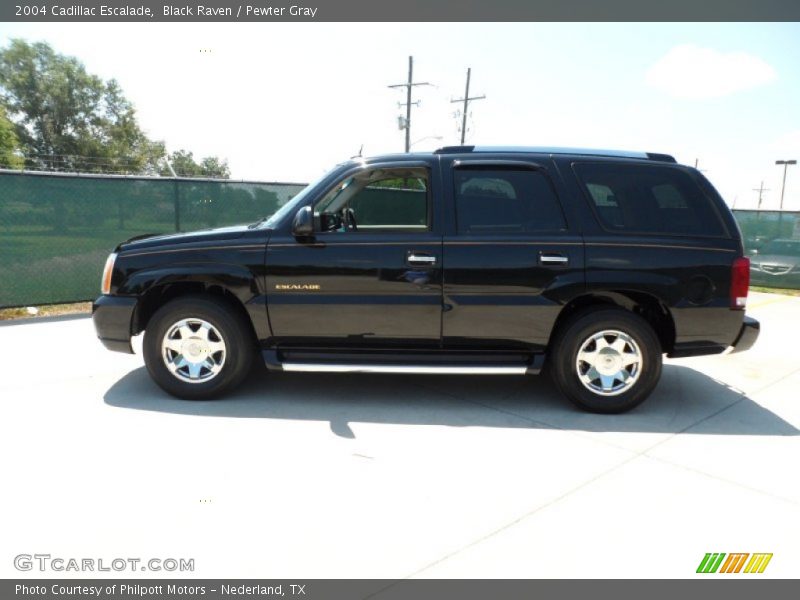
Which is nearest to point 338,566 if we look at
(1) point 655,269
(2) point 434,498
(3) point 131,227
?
(2) point 434,498

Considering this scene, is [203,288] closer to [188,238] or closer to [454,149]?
[188,238]

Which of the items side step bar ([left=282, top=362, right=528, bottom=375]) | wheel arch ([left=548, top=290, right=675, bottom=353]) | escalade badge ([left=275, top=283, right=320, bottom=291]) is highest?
escalade badge ([left=275, top=283, right=320, bottom=291])

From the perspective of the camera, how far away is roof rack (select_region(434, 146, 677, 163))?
4641 mm

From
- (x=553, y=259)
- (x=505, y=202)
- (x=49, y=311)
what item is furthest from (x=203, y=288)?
(x=49, y=311)

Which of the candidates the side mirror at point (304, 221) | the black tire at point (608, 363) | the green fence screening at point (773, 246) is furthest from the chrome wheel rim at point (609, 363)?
the green fence screening at point (773, 246)

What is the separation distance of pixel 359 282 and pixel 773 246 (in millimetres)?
12582

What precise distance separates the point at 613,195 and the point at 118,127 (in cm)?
6814

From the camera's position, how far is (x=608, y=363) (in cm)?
445

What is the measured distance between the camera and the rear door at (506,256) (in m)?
4.41

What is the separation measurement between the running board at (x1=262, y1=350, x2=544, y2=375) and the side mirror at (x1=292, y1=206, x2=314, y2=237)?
1013 mm

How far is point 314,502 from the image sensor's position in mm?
3066
